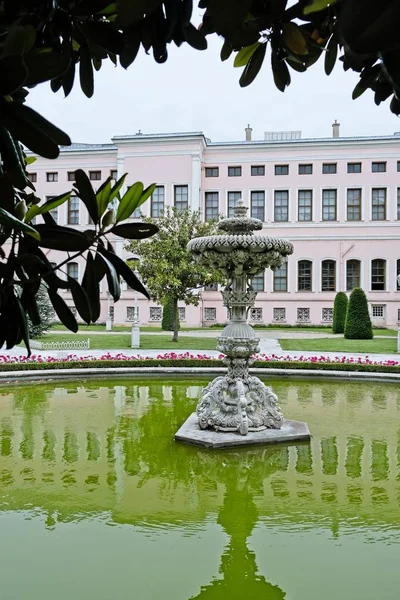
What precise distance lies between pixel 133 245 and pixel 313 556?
16.5 meters

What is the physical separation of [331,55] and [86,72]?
71cm

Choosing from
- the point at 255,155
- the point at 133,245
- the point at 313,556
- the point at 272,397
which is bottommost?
the point at 313,556

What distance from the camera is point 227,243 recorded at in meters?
6.20

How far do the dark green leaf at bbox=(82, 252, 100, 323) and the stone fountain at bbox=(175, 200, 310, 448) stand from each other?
16.4 feet

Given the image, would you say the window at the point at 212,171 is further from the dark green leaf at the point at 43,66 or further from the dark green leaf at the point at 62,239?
the dark green leaf at the point at 43,66

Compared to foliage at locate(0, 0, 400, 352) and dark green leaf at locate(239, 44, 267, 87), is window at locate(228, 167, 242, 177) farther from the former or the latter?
dark green leaf at locate(239, 44, 267, 87)

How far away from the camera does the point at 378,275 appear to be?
29.9 meters

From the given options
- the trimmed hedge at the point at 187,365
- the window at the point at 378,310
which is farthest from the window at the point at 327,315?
the trimmed hedge at the point at 187,365

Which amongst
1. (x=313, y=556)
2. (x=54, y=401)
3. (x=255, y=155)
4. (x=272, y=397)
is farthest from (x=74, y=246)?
(x=255, y=155)

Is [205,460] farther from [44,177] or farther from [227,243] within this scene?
[44,177]

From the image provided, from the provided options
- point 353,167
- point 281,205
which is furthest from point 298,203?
point 353,167

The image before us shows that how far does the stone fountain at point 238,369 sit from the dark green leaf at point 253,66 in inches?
190

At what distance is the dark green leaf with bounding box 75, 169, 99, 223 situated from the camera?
1.10m

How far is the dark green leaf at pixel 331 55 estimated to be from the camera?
5.02ft
